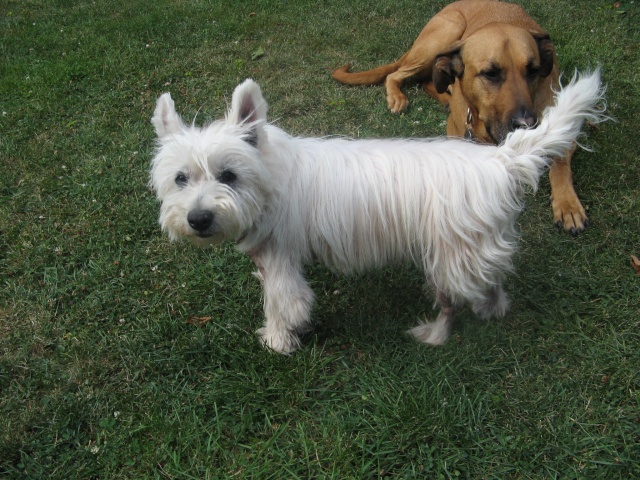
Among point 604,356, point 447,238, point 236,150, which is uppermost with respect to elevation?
point 236,150

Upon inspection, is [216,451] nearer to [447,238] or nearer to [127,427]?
[127,427]

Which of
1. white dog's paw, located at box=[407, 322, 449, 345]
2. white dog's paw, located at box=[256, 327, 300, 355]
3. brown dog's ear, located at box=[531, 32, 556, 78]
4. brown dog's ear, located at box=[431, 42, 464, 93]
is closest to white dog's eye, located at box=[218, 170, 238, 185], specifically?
white dog's paw, located at box=[256, 327, 300, 355]

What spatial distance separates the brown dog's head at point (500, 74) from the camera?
392 centimetres

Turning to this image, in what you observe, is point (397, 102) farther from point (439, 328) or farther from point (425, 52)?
point (439, 328)

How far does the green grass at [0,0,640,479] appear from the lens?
8.70 feet

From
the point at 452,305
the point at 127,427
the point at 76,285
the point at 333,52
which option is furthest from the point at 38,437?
the point at 333,52

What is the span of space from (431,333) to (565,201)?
5.37ft

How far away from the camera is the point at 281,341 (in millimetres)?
3111

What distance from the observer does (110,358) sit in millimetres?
3248

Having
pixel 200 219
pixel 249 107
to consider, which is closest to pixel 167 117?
pixel 249 107

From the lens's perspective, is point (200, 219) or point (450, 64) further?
point (450, 64)

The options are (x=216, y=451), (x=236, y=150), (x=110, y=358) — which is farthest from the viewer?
(x=110, y=358)

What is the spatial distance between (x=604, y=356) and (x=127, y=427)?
2.73 meters

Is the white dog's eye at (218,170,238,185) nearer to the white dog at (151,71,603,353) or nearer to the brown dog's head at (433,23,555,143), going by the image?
the white dog at (151,71,603,353)
